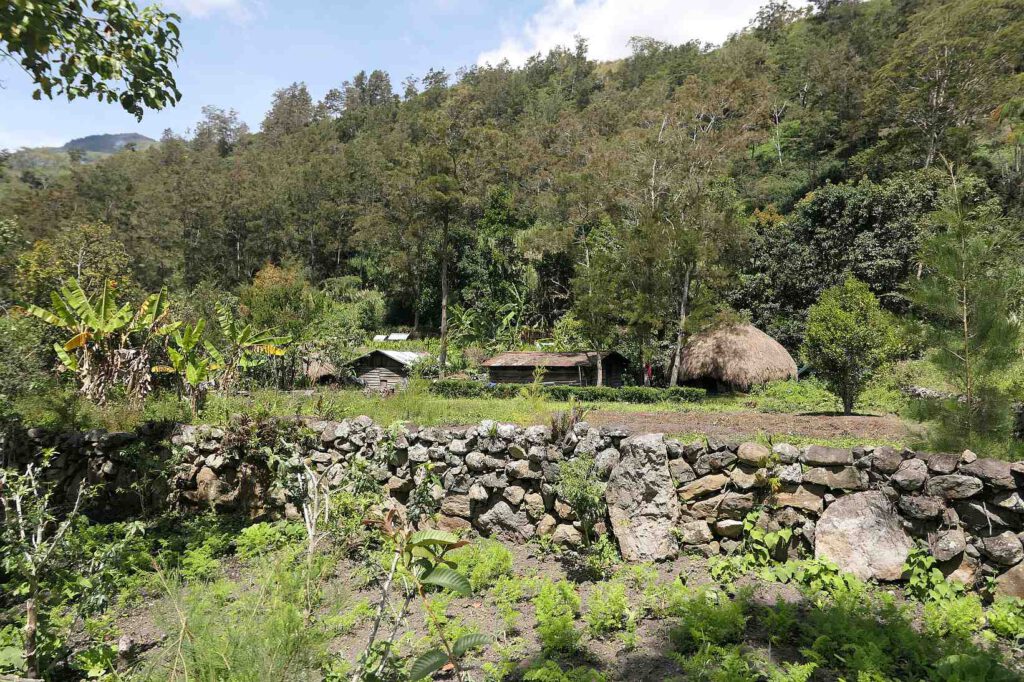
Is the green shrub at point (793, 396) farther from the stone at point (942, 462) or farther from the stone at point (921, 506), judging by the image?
the stone at point (921, 506)

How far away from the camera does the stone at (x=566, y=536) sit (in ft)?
24.0

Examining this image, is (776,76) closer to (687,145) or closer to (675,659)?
(687,145)

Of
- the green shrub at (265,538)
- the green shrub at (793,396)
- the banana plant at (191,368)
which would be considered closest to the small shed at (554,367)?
the green shrub at (793,396)

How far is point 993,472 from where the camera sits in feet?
18.0

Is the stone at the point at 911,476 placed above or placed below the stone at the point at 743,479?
above

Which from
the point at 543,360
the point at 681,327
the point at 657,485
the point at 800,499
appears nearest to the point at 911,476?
the point at 800,499

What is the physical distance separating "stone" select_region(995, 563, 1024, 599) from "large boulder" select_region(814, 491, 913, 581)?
709 mm

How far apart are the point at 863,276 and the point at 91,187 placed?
5994cm

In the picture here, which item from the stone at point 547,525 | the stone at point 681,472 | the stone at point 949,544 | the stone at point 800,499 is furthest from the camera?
the stone at point 547,525

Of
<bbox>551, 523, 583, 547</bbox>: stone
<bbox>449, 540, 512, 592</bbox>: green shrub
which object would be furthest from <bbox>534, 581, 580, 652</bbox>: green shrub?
<bbox>551, 523, 583, 547</bbox>: stone

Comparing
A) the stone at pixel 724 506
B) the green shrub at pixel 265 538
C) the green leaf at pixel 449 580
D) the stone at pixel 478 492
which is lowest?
the green shrub at pixel 265 538

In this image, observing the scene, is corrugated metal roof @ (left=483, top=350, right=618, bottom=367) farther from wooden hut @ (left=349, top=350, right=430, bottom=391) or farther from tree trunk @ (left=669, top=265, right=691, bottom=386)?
wooden hut @ (left=349, top=350, right=430, bottom=391)

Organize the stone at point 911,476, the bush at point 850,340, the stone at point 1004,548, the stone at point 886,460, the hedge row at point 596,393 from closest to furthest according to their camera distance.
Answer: the stone at point 1004,548, the stone at point 911,476, the stone at point 886,460, the bush at point 850,340, the hedge row at point 596,393

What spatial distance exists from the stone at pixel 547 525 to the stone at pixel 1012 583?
4536mm
